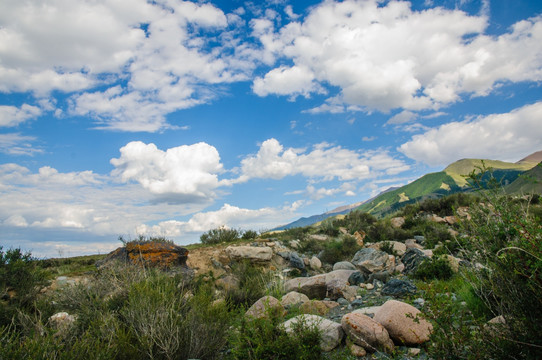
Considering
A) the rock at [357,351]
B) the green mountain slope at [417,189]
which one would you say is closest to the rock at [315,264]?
the rock at [357,351]

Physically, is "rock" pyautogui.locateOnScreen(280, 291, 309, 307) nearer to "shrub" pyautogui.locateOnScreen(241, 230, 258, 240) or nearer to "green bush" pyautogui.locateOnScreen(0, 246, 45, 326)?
"green bush" pyautogui.locateOnScreen(0, 246, 45, 326)

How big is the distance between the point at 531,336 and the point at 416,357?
171cm

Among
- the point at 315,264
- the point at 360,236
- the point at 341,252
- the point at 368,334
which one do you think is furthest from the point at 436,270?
the point at 360,236

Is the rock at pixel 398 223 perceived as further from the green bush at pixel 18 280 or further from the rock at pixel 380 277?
the green bush at pixel 18 280

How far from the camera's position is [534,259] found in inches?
105

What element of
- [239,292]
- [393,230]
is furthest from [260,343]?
[393,230]

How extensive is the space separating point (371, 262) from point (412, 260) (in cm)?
145

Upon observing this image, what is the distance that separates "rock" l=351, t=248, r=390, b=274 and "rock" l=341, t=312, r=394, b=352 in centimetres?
643

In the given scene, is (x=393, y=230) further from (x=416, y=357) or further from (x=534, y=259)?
(x=534, y=259)

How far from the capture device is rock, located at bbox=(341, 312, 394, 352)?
4.32m

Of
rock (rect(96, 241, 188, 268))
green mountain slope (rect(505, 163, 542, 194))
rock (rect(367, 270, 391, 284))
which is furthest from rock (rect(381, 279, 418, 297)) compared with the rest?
rock (rect(96, 241, 188, 268))

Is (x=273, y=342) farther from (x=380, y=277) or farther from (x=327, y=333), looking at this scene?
(x=380, y=277)

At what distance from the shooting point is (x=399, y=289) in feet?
24.1

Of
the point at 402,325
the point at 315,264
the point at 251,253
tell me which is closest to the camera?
the point at 402,325
